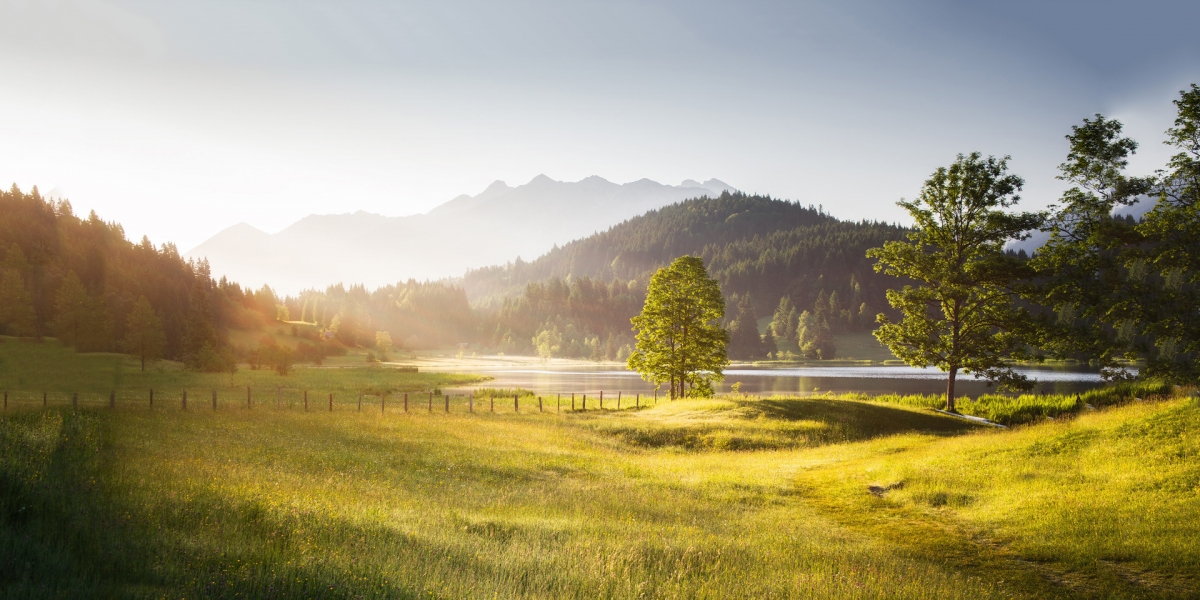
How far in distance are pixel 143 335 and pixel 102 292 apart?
110 feet

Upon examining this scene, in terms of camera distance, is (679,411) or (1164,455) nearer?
(1164,455)

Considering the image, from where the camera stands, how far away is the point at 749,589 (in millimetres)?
9508

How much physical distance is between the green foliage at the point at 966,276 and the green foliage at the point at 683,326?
15.6m

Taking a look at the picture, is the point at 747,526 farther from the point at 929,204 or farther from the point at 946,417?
the point at 929,204

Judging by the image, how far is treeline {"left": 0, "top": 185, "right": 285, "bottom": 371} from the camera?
3216 inches

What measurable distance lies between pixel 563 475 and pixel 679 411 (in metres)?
22.8

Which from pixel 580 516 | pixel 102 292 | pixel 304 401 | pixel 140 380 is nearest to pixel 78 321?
pixel 140 380

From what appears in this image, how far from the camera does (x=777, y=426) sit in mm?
36906

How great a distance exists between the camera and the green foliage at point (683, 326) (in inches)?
2224

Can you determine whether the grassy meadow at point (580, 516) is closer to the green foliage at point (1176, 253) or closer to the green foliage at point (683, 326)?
the green foliage at point (1176, 253)

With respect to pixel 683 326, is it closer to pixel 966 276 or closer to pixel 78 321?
pixel 966 276

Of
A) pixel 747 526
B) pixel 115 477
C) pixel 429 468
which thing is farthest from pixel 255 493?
pixel 747 526

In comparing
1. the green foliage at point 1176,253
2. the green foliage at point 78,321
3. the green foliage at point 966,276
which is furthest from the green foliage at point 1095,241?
the green foliage at point 78,321

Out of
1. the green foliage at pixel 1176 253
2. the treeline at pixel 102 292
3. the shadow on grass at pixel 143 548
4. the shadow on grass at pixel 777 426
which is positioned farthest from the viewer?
the treeline at pixel 102 292
